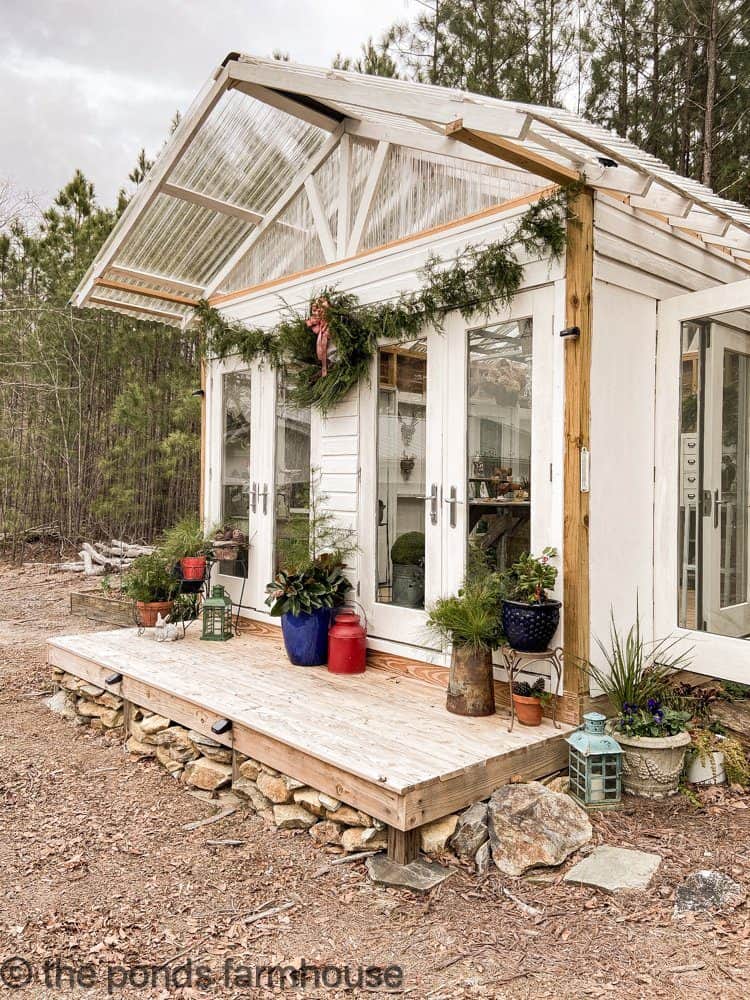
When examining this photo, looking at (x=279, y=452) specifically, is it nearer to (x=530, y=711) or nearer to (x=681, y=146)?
(x=530, y=711)

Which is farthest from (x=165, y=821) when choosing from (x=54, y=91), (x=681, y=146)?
(x=54, y=91)

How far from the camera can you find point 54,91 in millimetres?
10664

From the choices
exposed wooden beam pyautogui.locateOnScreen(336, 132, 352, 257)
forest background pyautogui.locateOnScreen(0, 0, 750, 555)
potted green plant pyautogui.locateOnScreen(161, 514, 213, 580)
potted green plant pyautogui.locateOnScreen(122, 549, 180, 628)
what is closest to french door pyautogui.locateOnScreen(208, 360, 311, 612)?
potted green plant pyautogui.locateOnScreen(161, 514, 213, 580)

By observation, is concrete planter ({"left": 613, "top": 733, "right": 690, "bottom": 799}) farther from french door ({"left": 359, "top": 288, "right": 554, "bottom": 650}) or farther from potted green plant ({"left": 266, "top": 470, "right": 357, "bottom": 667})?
potted green plant ({"left": 266, "top": 470, "right": 357, "bottom": 667})

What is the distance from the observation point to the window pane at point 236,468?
207 inches

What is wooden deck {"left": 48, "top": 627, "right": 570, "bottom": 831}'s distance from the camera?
2627 millimetres

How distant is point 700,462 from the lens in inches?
142

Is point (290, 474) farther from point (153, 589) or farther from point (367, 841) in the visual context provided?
point (367, 841)

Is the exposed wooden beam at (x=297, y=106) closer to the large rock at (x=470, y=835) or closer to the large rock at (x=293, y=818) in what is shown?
the large rock at (x=293, y=818)

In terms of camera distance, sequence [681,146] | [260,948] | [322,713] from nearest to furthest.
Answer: [260,948] → [322,713] → [681,146]

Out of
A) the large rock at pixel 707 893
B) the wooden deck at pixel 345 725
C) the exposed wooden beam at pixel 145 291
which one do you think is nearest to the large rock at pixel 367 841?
the wooden deck at pixel 345 725

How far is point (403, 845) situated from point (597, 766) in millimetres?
873

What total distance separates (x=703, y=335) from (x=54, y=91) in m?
10.9

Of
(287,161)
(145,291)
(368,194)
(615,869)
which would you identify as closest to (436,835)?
(615,869)
